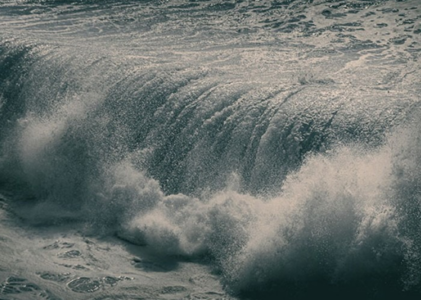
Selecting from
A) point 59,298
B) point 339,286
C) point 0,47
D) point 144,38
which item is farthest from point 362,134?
point 0,47

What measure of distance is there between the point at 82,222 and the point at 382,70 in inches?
245

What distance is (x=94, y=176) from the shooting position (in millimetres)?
12336

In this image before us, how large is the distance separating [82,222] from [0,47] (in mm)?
6286

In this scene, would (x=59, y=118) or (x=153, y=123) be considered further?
(x=59, y=118)

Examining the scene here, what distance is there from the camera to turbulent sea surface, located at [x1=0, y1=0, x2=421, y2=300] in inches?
364

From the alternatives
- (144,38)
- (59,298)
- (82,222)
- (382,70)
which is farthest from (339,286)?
(144,38)

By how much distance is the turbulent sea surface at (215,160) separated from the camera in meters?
9.24

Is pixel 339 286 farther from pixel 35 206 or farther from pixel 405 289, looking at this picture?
pixel 35 206

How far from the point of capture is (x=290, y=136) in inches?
439

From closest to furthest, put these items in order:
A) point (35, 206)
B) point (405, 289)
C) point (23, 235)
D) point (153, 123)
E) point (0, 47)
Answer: point (405, 289)
point (23, 235)
point (35, 206)
point (153, 123)
point (0, 47)

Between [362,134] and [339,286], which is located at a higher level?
[362,134]

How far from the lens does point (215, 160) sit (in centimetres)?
1162

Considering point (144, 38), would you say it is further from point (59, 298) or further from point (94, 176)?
point (59, 298)

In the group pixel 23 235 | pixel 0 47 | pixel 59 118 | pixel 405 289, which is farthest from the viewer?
pixel 0 47
